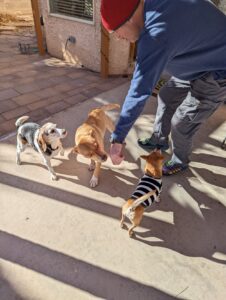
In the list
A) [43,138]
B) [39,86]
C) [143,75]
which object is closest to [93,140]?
[43,138]

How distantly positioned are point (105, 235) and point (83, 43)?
419 cm

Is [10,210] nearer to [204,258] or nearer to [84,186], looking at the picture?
[84,186]

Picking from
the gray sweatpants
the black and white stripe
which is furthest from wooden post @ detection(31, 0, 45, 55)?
the black and white stripe

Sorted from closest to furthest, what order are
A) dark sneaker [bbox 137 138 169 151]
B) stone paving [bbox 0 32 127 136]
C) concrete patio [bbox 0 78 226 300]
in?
concrete patio [bbox 0 78 226 300] < dark sneaker [bbox 137 138 169 151] < stone paving [bbox 0 32 127 136]

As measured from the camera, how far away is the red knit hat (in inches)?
56.1

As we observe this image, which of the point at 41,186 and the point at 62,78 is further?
the point at 62,78

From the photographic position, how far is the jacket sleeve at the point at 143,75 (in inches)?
58.0

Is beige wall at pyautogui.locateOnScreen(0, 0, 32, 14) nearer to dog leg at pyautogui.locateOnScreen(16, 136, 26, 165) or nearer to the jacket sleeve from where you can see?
dog leg at pyautogui.locateOnScreen(16, 136, 26, 165)

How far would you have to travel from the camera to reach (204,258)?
1.98 metres

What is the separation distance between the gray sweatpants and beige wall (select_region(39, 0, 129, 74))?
8.21 feet

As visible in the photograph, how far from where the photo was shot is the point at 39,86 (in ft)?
14.7

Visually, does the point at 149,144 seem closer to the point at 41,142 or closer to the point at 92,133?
the point at 92,133

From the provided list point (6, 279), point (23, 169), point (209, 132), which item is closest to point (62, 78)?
point (23, 169)

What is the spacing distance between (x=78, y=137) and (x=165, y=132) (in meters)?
1.16
